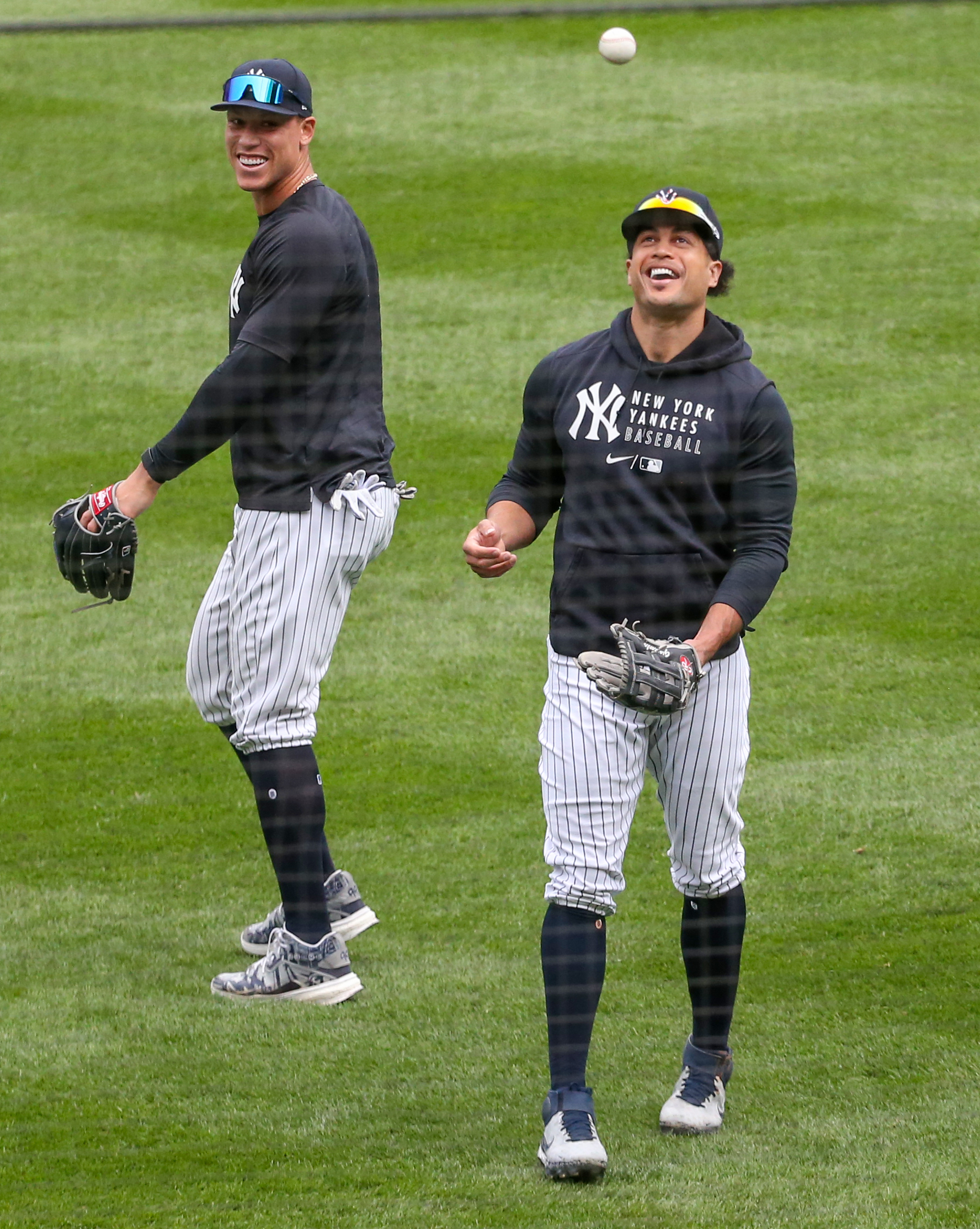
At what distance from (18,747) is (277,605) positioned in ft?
6.59

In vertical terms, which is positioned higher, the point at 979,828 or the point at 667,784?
the point at 667,784

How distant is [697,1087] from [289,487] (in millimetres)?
1590

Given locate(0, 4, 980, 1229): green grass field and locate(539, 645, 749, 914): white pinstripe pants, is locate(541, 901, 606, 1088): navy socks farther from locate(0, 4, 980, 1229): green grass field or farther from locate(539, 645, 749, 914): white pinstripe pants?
locate(0, 4, 980, 1229): green grass field

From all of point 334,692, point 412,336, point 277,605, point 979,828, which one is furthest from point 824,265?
point 277,605

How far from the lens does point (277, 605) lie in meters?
4.13

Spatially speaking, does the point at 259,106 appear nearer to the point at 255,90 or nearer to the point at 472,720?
the point at 255,90

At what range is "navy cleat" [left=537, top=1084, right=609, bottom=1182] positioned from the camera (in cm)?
332

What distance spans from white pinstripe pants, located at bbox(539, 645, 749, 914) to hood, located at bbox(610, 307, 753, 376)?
565 mm

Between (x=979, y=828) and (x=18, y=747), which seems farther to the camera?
(x=18, y=747)

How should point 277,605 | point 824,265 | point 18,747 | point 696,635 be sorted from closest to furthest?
point 696,635, point 277,605, point 18,747, point 824,265

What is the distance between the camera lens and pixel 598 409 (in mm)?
3523

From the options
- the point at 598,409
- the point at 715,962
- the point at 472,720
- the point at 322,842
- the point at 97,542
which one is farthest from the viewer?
the point at 472,720

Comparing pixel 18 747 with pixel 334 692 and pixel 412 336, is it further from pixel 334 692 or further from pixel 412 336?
pixel 412 336

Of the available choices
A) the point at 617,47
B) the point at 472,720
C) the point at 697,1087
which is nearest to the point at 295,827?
the point at 697,1087
